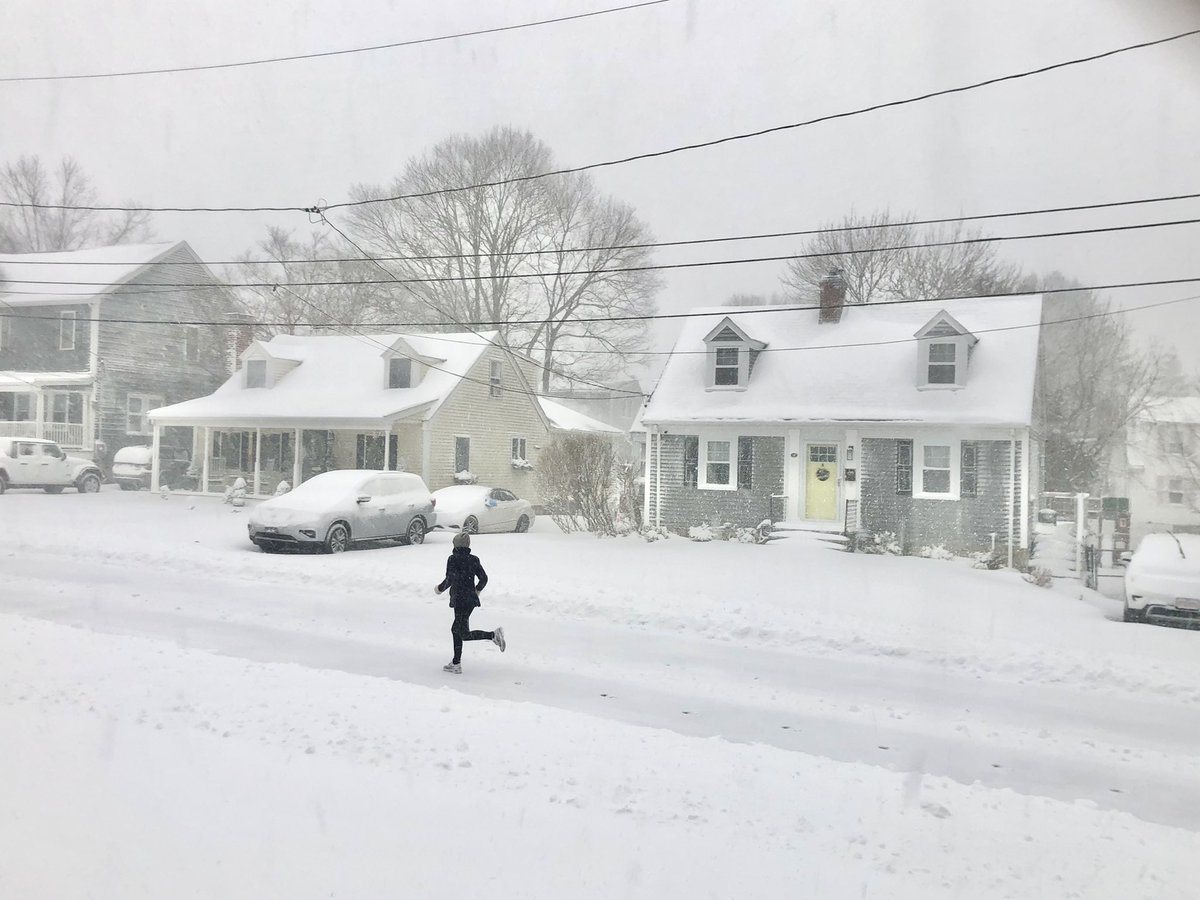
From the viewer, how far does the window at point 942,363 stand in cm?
1110

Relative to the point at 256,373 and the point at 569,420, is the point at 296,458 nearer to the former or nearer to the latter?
the point at 256,373

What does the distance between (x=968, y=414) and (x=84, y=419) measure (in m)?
11.1

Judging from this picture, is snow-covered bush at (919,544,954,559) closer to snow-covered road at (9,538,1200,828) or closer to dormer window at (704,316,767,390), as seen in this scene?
dormer window at (704,316,767,390)

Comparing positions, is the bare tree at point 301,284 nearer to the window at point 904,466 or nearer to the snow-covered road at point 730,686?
the snow-covered road at point 730,686

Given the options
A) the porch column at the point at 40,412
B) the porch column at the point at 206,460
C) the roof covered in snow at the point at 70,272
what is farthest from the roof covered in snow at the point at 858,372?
the porch column at the point at 40,412

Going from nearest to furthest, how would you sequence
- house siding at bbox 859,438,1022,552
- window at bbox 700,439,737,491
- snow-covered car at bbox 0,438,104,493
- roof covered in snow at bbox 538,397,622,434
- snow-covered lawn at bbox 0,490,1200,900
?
snow-covered lawn at bbox 0,490,1200,900 < snow-covered car at bbox 0,438,104,493 < roof covered in snow at bbox 538,397,622,434 < window at bbox 700,439,737,491 < house siding at bbox 859,438,1022,552

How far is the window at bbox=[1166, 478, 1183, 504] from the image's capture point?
1041 centimetres

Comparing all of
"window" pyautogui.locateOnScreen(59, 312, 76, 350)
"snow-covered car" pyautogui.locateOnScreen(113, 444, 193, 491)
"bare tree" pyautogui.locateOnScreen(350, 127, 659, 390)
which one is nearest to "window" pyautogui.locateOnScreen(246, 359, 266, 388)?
"snow-covered car" pyautogui.locateOnScreen(113, 444, 193, 491)

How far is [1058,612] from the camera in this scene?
814 cm

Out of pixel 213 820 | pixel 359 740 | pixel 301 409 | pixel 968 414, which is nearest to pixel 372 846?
pixel 213 820

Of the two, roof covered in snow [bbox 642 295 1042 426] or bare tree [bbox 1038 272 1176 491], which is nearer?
roof covered in snow [bbox 642 295 1042 426]

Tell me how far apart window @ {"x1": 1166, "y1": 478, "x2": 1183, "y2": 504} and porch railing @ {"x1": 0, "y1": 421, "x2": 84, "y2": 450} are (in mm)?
13009

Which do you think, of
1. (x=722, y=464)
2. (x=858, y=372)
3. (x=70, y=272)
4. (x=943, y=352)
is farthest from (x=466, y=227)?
(x=943, y=352)

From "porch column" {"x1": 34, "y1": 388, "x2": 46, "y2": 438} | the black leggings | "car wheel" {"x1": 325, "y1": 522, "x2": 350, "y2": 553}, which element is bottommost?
the black leggings
